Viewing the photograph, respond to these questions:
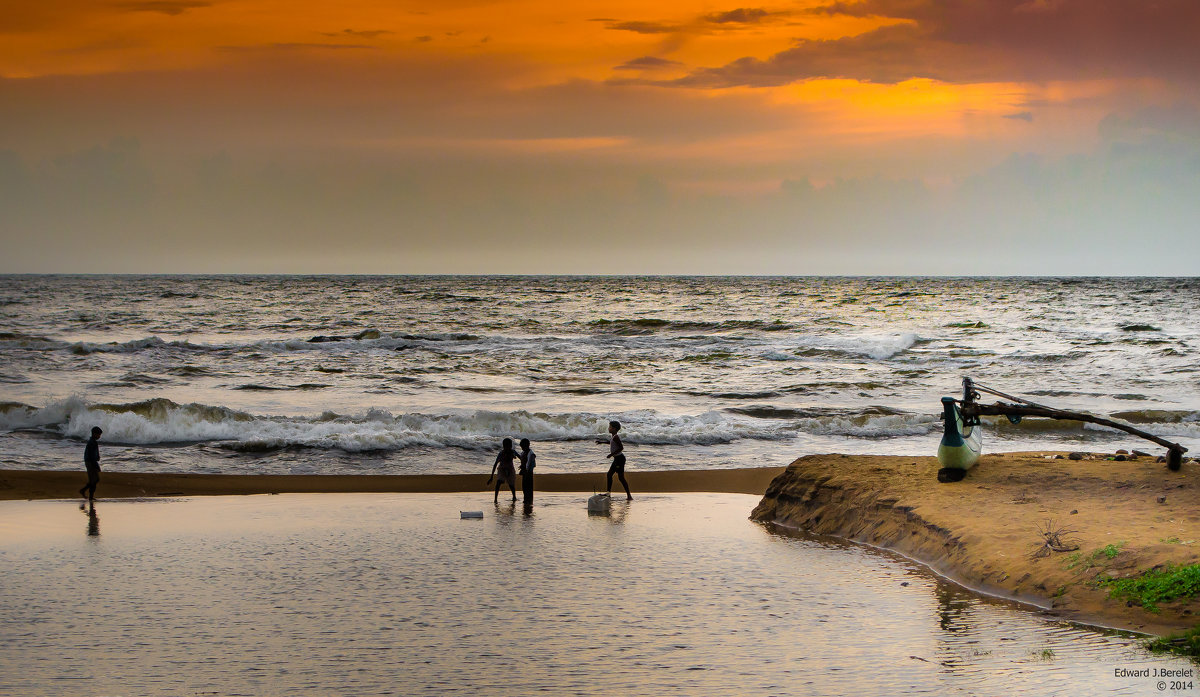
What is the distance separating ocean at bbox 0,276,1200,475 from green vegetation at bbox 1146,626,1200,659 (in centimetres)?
1316

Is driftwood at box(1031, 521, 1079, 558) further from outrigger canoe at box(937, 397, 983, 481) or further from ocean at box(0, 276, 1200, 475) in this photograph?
ocean at box(0, 276, 1200, 475)

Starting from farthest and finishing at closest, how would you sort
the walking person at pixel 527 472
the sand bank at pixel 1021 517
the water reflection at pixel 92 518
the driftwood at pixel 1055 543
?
the walking person at pixel 527 472, the water reflection at pixel 92 518, the driftwood at pixel 1055 543, the sand bank at pixel 1021 517

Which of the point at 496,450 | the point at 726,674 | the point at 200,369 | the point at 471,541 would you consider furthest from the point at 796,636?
the point at 200,369

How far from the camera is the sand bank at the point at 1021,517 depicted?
29.2ft

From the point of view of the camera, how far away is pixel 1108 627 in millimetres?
8234

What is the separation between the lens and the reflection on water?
23.6 ft

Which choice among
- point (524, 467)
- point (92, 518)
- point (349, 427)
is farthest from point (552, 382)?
point (92, 518)

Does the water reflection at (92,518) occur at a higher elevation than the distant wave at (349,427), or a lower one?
lower

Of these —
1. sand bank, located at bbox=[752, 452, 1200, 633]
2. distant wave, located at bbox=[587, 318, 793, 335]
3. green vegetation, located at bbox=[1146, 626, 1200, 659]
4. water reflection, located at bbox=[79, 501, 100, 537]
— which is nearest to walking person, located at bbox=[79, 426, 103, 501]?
water reflection, located at bbox=[79, 501, 100, 537]

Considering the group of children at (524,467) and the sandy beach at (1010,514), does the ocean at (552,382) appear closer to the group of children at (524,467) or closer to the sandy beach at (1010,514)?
the group of children at (524,467)

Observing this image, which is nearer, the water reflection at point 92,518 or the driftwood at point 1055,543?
the driftwood at point 1055,543

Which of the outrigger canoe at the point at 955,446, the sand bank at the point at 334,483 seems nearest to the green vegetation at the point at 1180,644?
the outrigger canoe at the point at 955,446

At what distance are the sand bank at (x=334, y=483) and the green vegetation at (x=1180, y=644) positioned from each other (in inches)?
391

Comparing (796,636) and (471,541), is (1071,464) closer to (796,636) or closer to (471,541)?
(796,636)
